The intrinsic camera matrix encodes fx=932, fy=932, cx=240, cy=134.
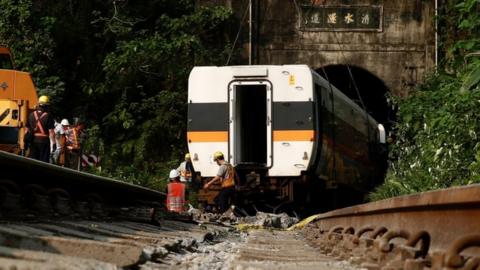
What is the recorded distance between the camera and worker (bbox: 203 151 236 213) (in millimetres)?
16906

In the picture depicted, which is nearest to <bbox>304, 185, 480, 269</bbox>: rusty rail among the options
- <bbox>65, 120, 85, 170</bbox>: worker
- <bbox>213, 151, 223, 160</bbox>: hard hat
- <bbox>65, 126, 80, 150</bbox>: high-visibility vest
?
<bbox>213, 151, 223, 160</bbox>: hard hat

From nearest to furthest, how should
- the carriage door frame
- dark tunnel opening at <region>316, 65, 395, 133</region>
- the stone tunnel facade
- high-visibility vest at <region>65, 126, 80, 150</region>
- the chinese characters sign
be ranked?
1. the carriage door frame
2. high-visibility vest at <region>65, 126, 80, 150</region>
3. the chinese characters sign
4. the stone tunnel facade
5. dark tunnel opening at <region>316, 65, 395, 133</region>

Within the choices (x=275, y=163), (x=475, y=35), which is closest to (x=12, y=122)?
(x=275, y=163)

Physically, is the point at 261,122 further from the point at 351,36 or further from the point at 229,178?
the point at 351,36

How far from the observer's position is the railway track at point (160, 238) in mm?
3879

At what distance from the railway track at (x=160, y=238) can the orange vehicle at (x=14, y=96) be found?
8517 mm

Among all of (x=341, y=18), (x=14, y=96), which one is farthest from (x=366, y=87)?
(x=14, y=96)

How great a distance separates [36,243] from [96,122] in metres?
24.4

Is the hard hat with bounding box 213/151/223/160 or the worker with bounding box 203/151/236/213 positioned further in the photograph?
the hard hat with bounding box 213/151/223/160

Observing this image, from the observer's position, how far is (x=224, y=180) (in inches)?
669

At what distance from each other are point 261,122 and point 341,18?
9.12 meters

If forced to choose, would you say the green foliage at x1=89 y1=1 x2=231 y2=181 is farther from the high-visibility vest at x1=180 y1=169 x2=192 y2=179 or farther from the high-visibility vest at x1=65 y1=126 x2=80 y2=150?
the high-visibility vest at x1=65 y1=126 x2=80 y2=150

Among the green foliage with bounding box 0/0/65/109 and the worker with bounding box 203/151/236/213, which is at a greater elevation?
the green foliage with bounding box 0/0/65/109

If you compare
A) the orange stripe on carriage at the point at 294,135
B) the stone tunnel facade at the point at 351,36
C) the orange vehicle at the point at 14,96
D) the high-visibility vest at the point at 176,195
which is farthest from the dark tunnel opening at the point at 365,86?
the high-visibility vest at the point at 176,195
